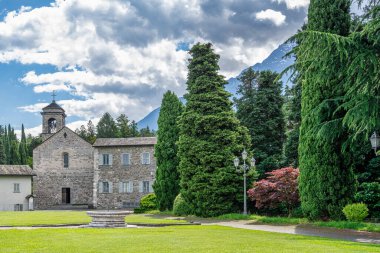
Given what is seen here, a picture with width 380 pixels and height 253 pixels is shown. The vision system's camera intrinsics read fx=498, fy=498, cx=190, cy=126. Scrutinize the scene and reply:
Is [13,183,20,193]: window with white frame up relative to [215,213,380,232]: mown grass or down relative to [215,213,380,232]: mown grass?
up

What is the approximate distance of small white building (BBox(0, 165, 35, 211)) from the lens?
49812mm

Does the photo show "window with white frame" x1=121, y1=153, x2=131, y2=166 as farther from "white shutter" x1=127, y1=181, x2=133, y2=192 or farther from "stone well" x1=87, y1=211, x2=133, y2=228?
"stone well" x1=87, y1=211, x2=133, y2=228

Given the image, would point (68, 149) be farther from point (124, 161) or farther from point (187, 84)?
point (187, 84)

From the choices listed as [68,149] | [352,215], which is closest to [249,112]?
[352,215]

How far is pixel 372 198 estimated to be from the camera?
74.4 ft

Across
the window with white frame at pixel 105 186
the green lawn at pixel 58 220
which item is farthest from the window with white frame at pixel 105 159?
the green lawn at pixel 58 220

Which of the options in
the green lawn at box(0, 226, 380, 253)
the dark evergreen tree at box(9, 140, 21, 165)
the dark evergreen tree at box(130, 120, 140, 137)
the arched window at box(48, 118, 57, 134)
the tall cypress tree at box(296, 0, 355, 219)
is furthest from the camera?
the dark evergreen tree at box(130, 120, 140, 137)

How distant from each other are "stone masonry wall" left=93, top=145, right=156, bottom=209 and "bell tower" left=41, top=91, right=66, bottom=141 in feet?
Result: 29.3

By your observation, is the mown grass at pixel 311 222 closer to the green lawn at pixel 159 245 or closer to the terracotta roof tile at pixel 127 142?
the green lawn at pixel 159 245

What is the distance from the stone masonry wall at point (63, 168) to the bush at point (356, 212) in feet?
119

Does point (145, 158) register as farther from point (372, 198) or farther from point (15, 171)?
point (372, 198)

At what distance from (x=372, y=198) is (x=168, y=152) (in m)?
16.5

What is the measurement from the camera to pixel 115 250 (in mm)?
11211

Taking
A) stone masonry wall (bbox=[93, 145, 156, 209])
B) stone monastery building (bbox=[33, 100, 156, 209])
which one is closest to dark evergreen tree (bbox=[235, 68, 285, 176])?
stone masonry wall (bbox=[93, 145, 156, 209])
